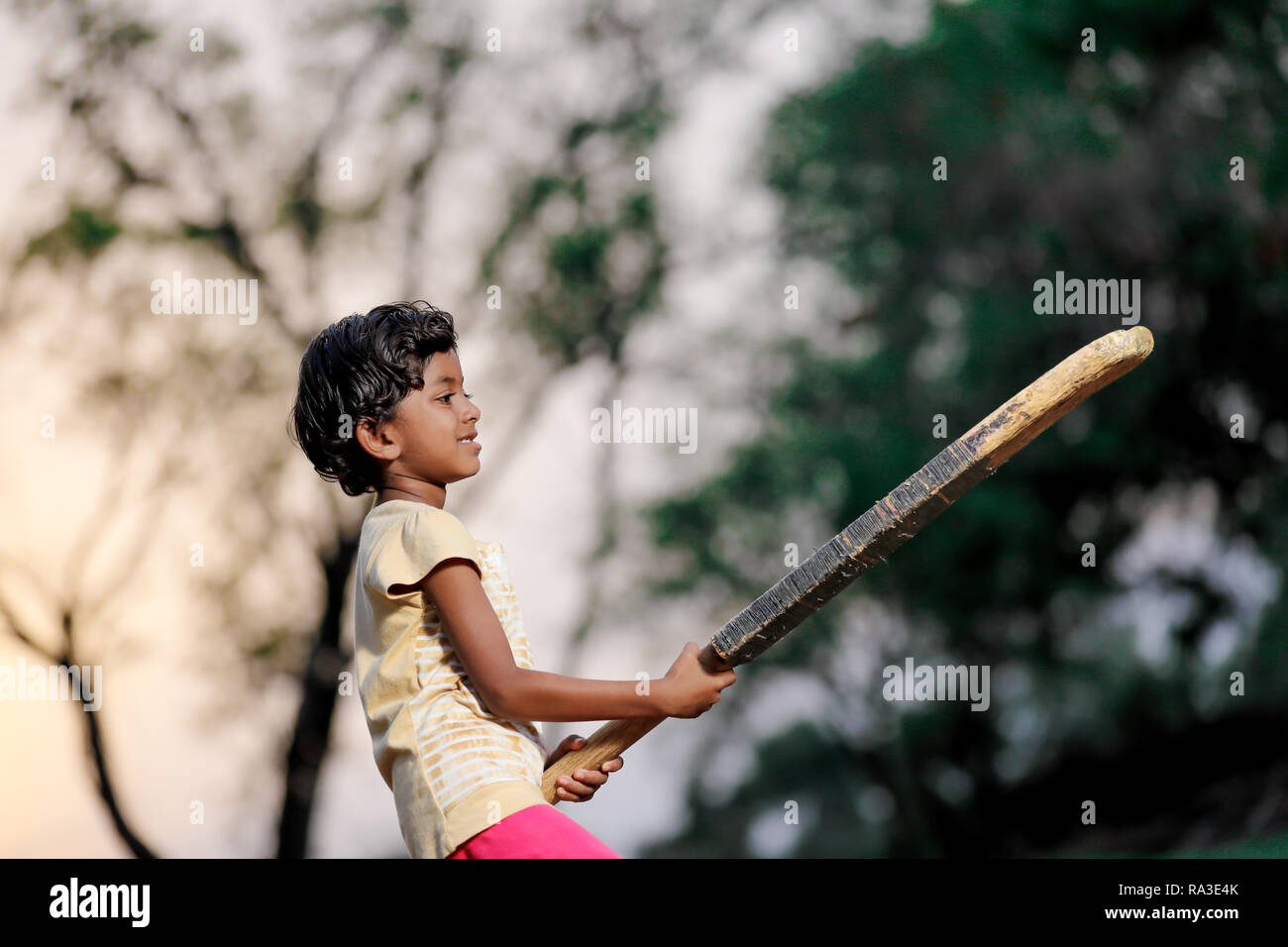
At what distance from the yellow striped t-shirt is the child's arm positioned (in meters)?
0.04

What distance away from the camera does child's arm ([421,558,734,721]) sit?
1.77 metres

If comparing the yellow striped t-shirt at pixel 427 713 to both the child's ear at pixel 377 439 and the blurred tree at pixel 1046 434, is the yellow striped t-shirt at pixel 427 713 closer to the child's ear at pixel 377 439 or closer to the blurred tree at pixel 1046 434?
the child's ear at pixel 377 439

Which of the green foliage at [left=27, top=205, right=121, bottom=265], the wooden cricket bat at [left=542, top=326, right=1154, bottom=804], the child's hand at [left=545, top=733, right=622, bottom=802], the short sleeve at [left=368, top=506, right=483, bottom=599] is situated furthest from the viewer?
the green foliage at [left=27, top=205, right=121, bottom=265]

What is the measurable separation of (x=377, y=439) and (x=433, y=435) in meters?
0.09

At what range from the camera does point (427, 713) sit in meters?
1.82

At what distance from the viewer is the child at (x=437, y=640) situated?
177 cm

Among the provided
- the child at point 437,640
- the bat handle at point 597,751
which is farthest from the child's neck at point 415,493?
the bat handle at point 597,751

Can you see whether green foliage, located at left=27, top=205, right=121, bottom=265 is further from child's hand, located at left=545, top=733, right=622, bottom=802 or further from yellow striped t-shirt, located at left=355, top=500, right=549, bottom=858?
child's hand, located at left=545, top=733, right=622, bottom=802

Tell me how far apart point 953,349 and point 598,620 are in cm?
366

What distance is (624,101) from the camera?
32.6 ft

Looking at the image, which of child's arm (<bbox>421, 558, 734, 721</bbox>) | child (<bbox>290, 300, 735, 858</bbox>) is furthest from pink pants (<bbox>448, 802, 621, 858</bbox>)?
child's arm (<bbox>421, 558, 734, 721</bbox>)

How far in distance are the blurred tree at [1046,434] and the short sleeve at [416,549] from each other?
26.5 ft

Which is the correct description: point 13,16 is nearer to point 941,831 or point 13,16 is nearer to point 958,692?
point 958,692

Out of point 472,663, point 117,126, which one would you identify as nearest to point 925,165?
point 117,126
